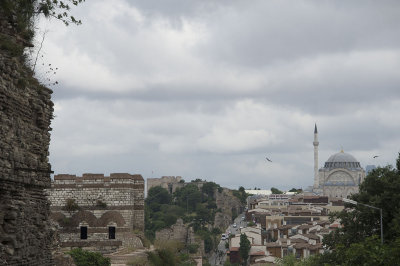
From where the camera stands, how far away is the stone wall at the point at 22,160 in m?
11.4

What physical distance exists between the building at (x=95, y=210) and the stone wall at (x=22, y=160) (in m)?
22.3

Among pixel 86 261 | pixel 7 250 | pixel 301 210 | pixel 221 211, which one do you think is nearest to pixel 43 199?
pixel 7 250

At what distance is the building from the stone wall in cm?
2226

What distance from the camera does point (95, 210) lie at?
119 feet

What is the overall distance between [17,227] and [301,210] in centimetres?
12729

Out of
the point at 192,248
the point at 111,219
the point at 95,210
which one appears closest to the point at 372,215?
the point at 111,219

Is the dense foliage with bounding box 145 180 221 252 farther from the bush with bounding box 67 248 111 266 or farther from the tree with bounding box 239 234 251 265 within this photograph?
the bush with bounding box 67 248 111 266

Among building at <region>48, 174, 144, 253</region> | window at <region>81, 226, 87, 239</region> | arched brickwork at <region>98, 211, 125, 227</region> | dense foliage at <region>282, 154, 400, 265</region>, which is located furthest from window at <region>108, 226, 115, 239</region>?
dense foliage at <region>282, 154, 400, 265</region>

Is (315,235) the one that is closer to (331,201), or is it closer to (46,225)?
(331,201)

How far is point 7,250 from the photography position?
11297 millimetres

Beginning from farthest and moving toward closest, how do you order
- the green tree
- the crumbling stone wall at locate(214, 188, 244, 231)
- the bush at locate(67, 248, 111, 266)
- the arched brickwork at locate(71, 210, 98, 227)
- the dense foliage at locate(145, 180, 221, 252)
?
the green tree < the crumbling stone wall at locate(214, 188, 244, 231) < the dense foliage at locate(145, 180, 221, 252) < the arched brickwork at locate(71, 210, 98, 227) < the bush at locate(67, 248, 111, 266)

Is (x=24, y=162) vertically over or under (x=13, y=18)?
under

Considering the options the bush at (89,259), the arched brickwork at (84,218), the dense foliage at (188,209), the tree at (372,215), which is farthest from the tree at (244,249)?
the bush at (89,259)

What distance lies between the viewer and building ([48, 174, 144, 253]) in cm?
3584
